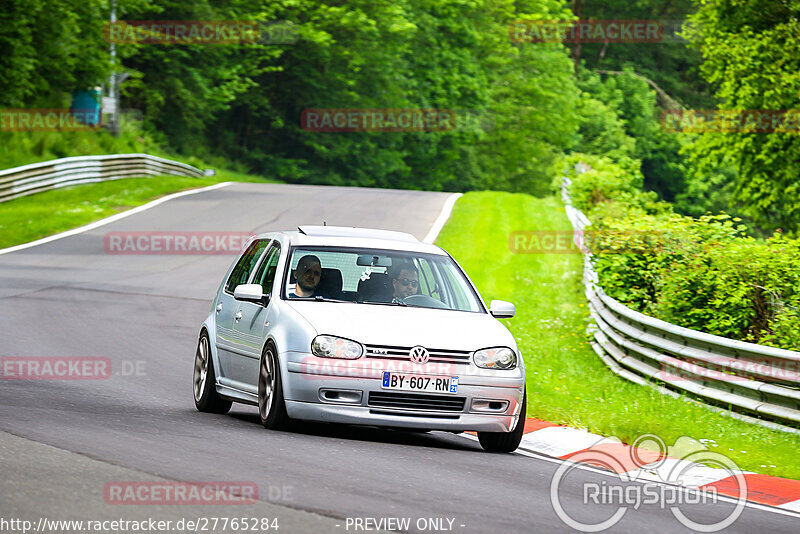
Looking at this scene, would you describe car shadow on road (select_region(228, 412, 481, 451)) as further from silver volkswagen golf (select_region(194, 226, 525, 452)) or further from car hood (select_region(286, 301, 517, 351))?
car hood (select_region(286, 301, 517, 351))

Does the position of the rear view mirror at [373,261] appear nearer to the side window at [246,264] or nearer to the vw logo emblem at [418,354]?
the side window at [246,264]

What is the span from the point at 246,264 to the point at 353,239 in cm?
121

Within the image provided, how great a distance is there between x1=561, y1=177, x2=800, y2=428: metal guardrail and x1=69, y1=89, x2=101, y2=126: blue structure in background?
31.7 meters

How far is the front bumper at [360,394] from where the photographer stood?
30.1ft

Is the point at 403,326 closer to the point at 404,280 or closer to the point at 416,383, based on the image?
the point at 416,383

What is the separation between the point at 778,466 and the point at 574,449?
1612 millimetres

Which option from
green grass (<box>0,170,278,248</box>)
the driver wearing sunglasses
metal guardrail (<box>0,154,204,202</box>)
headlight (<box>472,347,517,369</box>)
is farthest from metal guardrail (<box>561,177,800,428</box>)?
metal guardrail (<box>0,154,204,202</box>)

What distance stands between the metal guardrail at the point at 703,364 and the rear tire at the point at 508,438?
3024 mm

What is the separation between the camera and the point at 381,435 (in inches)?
401

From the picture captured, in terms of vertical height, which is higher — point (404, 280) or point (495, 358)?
point (404, 280)

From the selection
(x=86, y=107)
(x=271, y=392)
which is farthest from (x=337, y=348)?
(x=86, y=107)

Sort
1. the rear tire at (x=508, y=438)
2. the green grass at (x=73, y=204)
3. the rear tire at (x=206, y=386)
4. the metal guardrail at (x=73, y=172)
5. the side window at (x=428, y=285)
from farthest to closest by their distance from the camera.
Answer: the metal guardrail at (x=73, y=172), the green grass at (x=73, y=204), the rear tire at (x=206, y=386), the side window at (x=428, y=285), the rear tire at (x=508, y=438)

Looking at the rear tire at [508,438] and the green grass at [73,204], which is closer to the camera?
the rear tire at [508,438]

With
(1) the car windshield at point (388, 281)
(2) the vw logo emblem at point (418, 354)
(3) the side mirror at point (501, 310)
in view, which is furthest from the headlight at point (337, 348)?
(3) the side mirror at point (501, 310)
